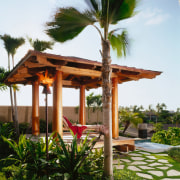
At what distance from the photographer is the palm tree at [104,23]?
405 centimetres

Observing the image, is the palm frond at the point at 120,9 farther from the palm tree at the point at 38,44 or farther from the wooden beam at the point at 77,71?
the palm tree at the point at 38,44

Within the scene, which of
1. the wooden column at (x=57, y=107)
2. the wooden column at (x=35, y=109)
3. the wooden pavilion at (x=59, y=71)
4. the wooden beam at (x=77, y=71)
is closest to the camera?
the wooden pavilion at (x=59, y=71)

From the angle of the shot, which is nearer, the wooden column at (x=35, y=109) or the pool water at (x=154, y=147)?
the pool water at (x=154, y=147)

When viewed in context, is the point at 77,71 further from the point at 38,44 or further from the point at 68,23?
the point at 38,44

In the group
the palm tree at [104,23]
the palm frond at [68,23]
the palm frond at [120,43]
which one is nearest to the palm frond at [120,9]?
the palm tree at [104,23]

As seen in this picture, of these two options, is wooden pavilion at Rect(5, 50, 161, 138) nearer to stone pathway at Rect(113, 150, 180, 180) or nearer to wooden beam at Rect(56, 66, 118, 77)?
wooden beam at Rect(56, 66, 118, 77)

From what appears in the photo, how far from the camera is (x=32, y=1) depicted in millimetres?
4551

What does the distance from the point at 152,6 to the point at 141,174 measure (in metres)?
4.24

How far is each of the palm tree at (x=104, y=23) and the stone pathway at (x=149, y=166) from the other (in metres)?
1.41

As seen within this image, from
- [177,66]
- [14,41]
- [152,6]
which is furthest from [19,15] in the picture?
[177,66]

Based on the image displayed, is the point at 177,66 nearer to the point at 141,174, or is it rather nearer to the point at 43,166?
the point at 141,174

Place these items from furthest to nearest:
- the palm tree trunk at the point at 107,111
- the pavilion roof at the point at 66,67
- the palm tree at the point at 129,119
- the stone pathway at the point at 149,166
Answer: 1. the palm tree at the point at 129,119
2. the pavilion roof at the point at 66,67
3. the stone pathway at the point at 149,166
4. the palm tree trunk at the point at 107,111

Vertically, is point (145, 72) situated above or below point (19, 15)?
below

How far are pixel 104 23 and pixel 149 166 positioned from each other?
A: 436 centimetres
